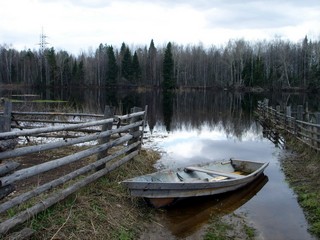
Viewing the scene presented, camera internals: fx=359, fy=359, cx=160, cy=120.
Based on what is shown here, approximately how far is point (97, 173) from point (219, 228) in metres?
2.61

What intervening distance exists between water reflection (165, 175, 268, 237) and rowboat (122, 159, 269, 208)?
0.67ft

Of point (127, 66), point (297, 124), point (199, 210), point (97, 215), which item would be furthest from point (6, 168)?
point (127, 66)

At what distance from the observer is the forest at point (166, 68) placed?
8200cm

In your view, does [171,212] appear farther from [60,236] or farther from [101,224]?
[60,236]

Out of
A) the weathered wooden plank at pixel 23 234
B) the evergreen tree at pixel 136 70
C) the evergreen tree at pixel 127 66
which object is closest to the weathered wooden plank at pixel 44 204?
the weathered wooden plank at pixel 23 234

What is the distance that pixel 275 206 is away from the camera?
8203 mm

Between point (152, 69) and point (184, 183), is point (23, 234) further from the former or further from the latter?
point (152, 69)

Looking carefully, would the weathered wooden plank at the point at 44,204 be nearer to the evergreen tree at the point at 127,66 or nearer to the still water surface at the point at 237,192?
the still water surface at the point at 237,192

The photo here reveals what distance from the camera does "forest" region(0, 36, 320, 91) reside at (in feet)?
269

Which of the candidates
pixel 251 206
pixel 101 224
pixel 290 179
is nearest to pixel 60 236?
pixel 101 224

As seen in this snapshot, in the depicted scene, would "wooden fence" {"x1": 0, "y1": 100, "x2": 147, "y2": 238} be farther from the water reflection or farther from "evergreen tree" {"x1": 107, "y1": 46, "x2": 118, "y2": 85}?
"evergreen tree" {"x1": 107, "y1": 46, "x2": 118, "y2": 85}

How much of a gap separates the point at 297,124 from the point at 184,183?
1018 cm

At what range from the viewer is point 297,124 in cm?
1563

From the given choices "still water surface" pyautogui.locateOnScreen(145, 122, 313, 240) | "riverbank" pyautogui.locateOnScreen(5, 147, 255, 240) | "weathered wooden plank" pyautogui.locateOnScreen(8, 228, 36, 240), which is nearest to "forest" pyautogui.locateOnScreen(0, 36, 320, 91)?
"still water surface" pyautogui.locateOnScreen(145, 122, 313, 240)
